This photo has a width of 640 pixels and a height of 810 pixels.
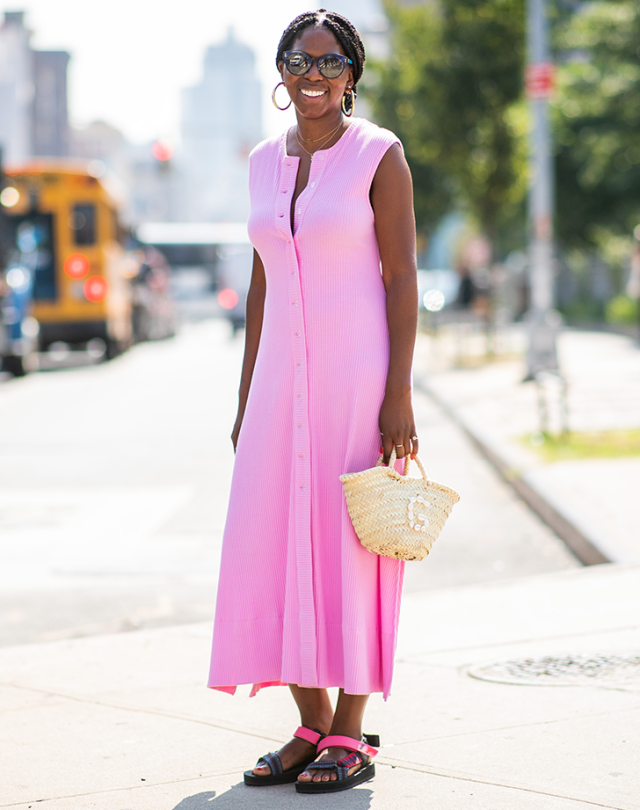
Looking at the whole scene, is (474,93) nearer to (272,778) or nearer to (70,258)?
(70,258)

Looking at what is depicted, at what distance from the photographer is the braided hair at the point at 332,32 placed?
347 centimetres

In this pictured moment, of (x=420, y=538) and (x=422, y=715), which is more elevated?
(x=420, y=538)

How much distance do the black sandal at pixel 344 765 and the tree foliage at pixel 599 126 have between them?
2576 centimetres

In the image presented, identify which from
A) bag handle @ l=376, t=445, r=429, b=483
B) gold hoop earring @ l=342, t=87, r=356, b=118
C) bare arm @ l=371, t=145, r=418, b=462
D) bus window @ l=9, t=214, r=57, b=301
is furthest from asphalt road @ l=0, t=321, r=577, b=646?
bus window @ l=9, t=214, r=57, b=301

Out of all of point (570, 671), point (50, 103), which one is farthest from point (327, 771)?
point (50, 103)

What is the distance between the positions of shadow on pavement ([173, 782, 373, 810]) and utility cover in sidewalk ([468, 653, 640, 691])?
114 centimetres

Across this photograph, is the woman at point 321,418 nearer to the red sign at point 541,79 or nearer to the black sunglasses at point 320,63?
the black sunglasses at point 320,63

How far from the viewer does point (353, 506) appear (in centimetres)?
331

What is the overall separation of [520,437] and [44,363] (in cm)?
1597

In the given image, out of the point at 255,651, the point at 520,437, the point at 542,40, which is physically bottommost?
the point at 520,437

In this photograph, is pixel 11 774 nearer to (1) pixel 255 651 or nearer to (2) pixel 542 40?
(1) pixel 255 651

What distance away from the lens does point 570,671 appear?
4402 mm

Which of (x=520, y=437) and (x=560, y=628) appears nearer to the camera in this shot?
(x=560, y=628)

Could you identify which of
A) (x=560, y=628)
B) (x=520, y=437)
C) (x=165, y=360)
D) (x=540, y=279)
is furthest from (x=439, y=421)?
(x=165, y=360)
